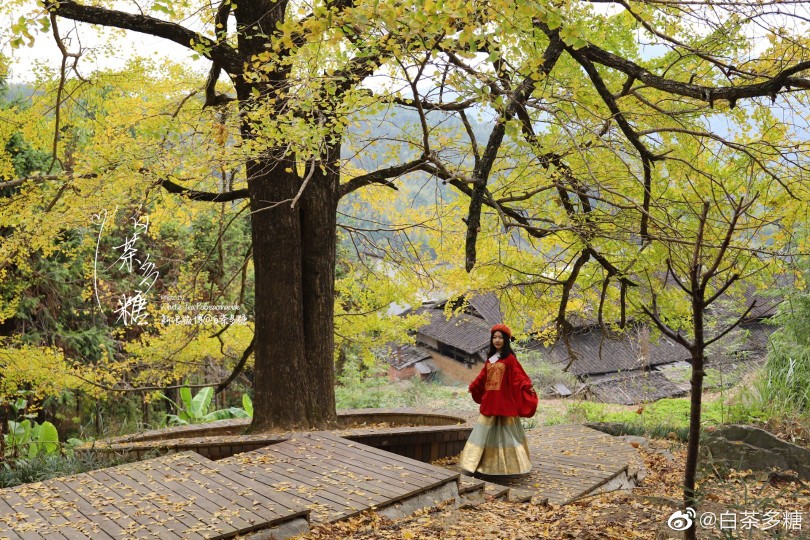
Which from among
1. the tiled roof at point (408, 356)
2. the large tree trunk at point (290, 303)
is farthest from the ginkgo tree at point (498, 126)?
the tiled roof at point (408, 356)

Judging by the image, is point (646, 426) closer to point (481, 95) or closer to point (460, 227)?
point (460, 227)

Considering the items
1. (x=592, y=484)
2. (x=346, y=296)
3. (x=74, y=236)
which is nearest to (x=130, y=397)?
(x=74, y=236)

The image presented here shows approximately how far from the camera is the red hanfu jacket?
6.87 meters

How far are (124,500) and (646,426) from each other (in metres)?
7.90

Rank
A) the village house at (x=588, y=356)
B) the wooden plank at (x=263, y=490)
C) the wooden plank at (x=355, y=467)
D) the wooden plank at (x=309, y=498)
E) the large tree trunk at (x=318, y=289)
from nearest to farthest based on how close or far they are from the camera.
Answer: the wooden plank at (x=263, y=490) → the wooden plank at (x=309, y=498) → the wooden plank at (x=355, y=467) → the large tree trunk at (x=318, y=289) → the village house at (x=588, y=356)

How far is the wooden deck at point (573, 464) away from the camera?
6.56 meters

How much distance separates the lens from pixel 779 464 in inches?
312

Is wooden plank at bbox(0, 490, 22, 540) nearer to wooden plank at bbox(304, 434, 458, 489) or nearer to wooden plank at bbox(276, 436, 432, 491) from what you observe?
wooden plank at bbox(276, 436, 432, 491)

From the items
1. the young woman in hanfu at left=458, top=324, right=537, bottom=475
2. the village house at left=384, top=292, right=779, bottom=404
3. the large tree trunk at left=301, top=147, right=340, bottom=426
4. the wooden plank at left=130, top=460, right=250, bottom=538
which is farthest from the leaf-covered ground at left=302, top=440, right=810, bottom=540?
the village house at left=384, top=292, right=779, bottom=404

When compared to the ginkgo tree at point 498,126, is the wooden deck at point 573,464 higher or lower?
lower

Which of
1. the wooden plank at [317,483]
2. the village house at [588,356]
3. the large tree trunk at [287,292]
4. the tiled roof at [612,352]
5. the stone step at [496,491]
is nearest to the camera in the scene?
the wooden plank at [317,483]

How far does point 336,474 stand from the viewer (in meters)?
5.71

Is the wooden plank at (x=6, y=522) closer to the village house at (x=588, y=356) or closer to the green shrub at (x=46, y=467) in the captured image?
the green shrub at (x=46, y=467)

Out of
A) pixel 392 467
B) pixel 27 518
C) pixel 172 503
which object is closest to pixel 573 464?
pixel 392 467
